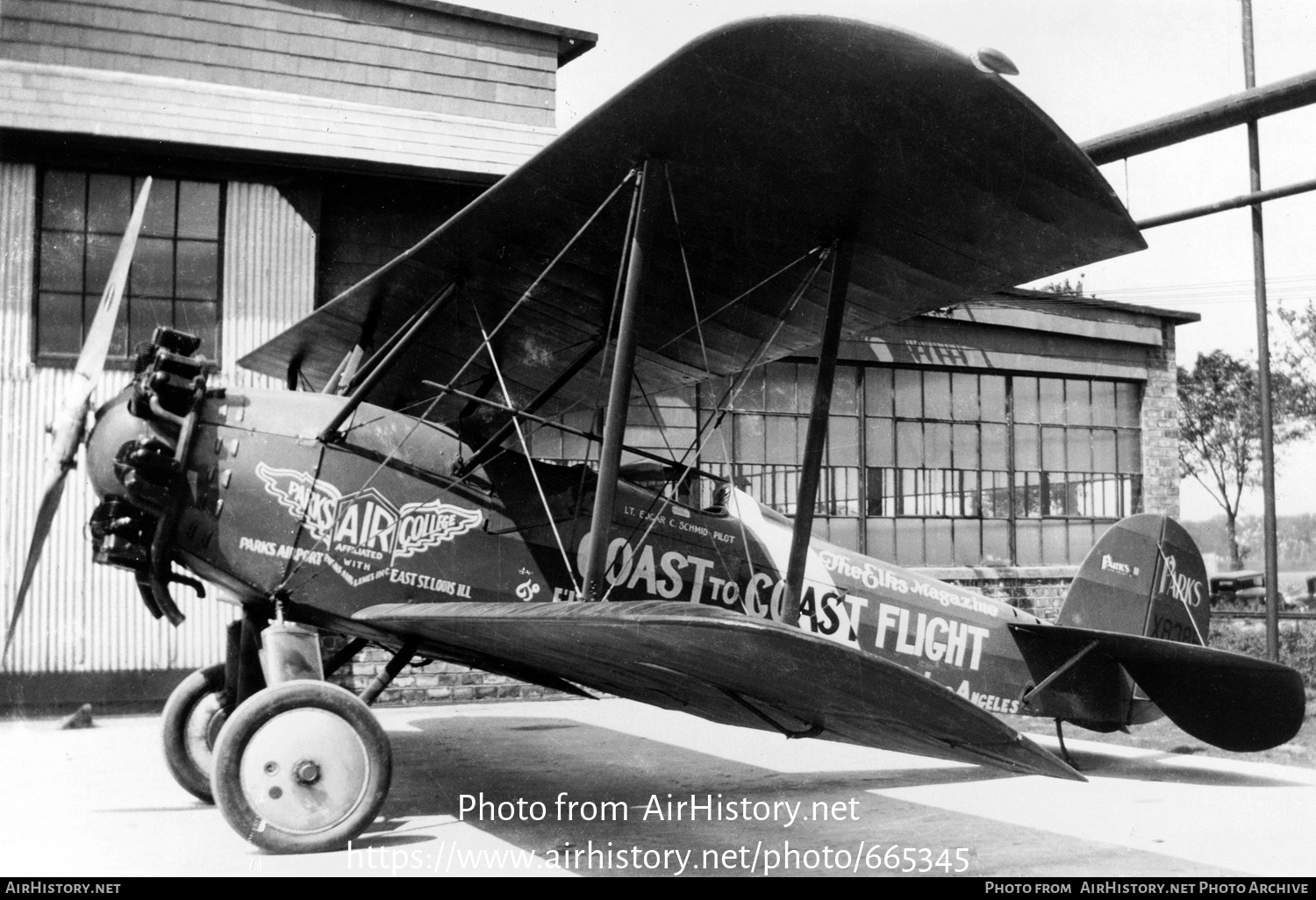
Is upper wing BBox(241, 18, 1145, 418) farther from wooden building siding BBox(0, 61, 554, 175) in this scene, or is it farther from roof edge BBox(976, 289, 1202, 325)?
roof edge BBox(976, 289, 1202, 325)

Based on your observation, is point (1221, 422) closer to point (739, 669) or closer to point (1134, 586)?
point (1134, 586)

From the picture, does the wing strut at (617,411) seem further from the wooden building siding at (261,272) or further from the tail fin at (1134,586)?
the wooden building siding at (261,272)

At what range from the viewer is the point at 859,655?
3191 millimetres

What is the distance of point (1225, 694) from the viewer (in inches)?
A: 215

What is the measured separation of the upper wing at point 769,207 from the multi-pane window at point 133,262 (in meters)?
2.87

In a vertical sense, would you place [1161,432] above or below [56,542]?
above

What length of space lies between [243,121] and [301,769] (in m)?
7.00

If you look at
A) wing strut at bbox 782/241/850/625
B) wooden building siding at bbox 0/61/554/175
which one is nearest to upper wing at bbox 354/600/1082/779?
wing strut at bbox 782/241/850/625

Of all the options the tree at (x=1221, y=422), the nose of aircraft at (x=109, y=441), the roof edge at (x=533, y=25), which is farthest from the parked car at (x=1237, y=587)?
the nose of aircraft at (x=109, y=441)

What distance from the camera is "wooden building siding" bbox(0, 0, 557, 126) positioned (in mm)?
9734

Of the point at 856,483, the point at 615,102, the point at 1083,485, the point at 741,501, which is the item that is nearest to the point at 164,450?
the point at 615,102

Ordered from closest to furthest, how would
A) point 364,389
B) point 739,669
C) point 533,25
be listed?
1. point 739,669
2. point 364,389
3. point 533,25

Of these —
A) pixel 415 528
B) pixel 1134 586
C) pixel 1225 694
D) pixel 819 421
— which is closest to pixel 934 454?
pixel 1134 586

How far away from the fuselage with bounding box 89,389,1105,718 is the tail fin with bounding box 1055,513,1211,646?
1.76 meters
